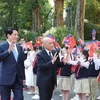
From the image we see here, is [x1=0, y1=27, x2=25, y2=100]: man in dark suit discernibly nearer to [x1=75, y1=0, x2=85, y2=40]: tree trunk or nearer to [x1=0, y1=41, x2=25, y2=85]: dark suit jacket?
[x1=0, y1=41, x2=25, y2=85]: dark suit jacket

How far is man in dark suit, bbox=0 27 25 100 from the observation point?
20.0 ft

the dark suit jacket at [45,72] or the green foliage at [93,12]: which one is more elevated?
the dark suit jacket at [45,72]

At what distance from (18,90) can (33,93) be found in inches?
165

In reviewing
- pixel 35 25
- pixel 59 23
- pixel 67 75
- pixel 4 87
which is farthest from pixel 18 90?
pixel 35 25

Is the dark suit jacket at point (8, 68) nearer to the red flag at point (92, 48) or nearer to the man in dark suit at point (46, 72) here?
the man in dark suit at point (46, 72)

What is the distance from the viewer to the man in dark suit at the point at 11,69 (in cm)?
609

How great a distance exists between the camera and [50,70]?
6.38 meters

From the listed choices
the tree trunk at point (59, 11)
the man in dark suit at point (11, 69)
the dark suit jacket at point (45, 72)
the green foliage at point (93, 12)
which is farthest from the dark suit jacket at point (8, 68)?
the green foliage at point (93, 12)

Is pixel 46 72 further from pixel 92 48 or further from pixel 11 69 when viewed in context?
pixel 92 48

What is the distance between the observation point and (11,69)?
6094 millimetres

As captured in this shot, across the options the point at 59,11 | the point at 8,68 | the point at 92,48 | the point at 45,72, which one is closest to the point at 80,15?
the point at 59,11

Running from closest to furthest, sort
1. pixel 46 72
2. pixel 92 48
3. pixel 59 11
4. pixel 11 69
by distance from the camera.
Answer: pixel 11 69 < pixel 46 72 < pixel 92 48 < pixel 59 11

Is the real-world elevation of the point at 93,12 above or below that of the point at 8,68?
below

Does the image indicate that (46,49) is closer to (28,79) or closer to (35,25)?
(28,79)
